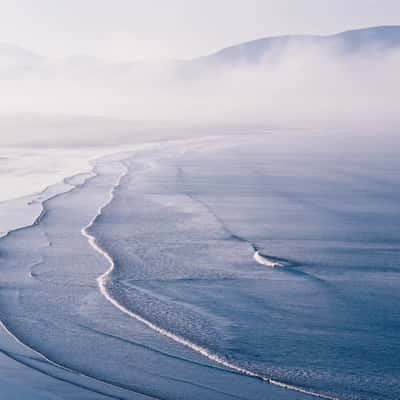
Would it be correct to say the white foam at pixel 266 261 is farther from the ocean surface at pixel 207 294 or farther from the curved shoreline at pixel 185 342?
the curved shoreline at pixel 185 342

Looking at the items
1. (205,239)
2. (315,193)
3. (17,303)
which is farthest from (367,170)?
(17,303)

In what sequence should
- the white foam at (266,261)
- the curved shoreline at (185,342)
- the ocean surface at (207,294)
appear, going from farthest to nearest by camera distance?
the white foam at (266,261) < the ocean surface at (207,294) < the curved shoreline at (185,342)

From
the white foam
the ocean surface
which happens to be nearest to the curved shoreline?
the ocean surface

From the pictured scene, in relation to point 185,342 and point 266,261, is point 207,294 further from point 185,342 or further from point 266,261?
point 266,261

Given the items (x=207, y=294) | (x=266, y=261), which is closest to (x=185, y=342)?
(x=207, y=294)

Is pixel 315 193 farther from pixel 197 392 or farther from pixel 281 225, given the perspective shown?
pixel 197 392

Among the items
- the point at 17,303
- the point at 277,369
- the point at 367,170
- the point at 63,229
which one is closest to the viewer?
the point at 277,369

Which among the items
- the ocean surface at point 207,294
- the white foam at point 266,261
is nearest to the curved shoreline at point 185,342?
the ocean surface at point 207,294

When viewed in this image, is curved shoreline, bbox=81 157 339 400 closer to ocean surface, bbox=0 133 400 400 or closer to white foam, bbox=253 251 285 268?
ocean surface, bbox=0 133 400 400
